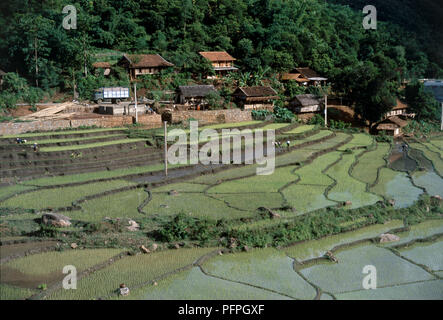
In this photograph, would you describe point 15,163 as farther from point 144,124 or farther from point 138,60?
point 138,60

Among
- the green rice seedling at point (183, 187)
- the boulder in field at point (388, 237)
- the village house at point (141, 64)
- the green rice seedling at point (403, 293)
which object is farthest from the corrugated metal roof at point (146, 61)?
the green rice seedling at point (403, 293)

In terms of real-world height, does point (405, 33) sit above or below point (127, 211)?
above

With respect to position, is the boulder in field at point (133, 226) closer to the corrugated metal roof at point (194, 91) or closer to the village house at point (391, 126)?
the corrugated metal roof at point (194, 91)

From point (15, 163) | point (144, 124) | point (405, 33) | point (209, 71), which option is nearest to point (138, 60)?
point (209, 71)

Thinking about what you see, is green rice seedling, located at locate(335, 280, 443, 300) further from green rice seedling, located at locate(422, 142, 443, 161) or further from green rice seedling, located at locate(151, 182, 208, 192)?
green rice seedling, located at locate(422, 142, 443, 161)

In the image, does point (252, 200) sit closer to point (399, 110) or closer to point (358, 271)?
point (358, 271)

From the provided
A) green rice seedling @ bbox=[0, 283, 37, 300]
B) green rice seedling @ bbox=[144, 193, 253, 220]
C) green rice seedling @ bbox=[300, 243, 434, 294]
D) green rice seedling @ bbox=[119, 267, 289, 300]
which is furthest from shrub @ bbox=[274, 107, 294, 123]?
green rice seedling @ bbox=[0, 283, 37, 300]
